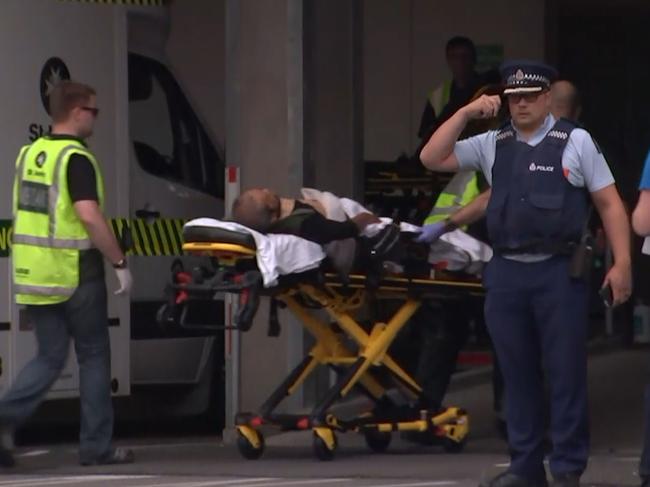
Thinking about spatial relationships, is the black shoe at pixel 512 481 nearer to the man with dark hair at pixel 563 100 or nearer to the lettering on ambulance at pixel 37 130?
the man with dark hair at pixel 563 100

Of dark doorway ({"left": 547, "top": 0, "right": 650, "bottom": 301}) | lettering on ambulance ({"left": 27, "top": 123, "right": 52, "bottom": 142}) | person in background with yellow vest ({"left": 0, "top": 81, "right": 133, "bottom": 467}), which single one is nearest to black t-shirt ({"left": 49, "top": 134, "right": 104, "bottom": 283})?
person in background with yellow vest ({"left": 0, "top": 81, "right": 133, "bottom": 467})

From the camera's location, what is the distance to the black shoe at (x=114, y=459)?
9.55 meters

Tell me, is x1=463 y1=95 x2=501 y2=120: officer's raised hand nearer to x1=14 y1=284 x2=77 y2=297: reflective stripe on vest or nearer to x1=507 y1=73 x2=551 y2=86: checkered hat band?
x1=507 y1=73 x2=551 y2=86: checkered hat band

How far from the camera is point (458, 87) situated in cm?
1130

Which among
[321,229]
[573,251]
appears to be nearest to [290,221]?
[321,229]

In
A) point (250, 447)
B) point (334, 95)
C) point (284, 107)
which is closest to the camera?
point (250, 447)

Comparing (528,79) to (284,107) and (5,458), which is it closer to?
(284,107)

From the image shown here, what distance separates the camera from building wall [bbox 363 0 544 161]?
1494cm

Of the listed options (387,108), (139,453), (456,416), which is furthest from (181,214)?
(387,108)

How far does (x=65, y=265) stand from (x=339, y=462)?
1603 millimetres

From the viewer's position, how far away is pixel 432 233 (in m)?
9.14

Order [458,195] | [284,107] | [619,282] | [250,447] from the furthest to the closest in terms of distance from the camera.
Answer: [284,107], [458,195], [250,447], [619,282]

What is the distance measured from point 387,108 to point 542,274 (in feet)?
24.8

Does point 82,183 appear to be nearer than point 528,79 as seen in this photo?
No
